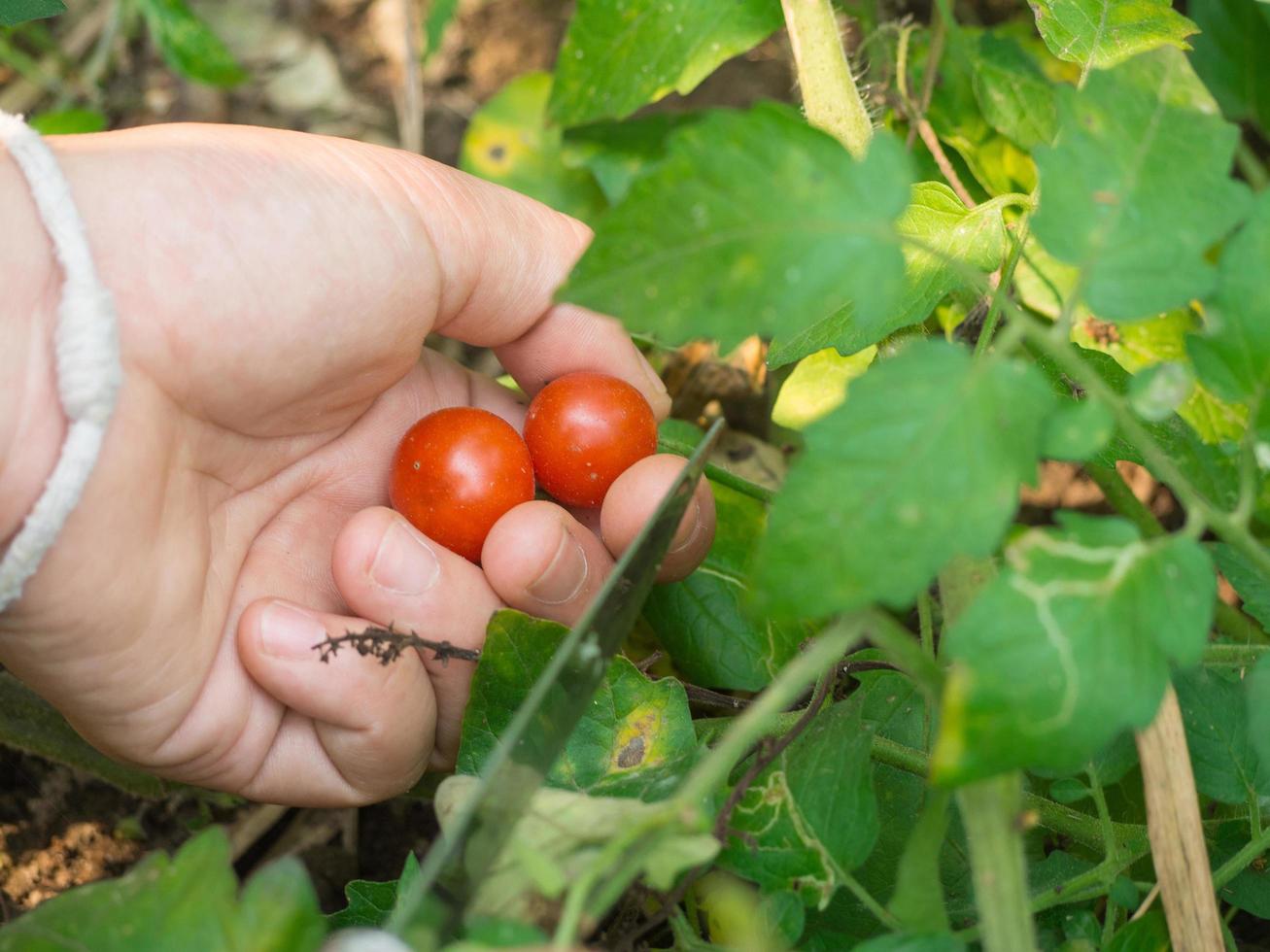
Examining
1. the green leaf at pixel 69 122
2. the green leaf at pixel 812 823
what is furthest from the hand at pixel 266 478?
the green leaf at pixel 69 122

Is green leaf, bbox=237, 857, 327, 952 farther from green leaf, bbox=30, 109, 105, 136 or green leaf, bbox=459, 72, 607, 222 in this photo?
green leaf, bbox=30, 109, 105, 136

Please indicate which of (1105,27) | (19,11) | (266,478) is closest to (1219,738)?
(1105,27)

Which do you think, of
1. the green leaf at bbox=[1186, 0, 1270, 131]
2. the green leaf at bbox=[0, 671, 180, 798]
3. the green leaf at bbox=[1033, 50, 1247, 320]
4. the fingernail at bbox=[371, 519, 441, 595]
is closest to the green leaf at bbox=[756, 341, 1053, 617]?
the green leaf at bbox=[1033, 50, 1247, 320]

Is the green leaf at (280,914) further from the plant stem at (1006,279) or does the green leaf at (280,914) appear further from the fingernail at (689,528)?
the plant stem at (1006,279)

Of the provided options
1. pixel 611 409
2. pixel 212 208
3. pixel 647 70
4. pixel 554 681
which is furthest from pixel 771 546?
pixel 647 70

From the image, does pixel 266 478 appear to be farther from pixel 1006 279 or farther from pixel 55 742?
pixel 1006 279
